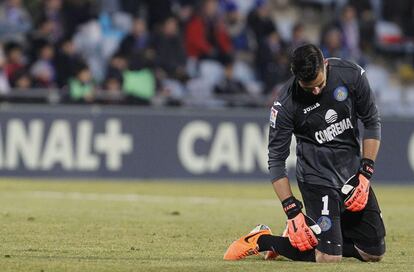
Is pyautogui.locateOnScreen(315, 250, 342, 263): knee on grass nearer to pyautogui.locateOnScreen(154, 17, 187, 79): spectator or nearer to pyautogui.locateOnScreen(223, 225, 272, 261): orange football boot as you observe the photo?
pyautogui.locateOnScreen(223, 225, 272, 261): orange football boot

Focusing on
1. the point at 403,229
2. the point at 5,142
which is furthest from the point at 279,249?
the point at 5,142

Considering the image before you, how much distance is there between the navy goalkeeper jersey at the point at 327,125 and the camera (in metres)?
9.52

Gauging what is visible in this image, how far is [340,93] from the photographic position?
379 inches

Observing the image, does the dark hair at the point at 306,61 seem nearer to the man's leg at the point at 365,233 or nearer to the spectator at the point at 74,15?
the man's leg at the point at 365,233

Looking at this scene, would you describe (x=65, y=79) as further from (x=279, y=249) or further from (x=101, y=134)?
(x=279, y=249)

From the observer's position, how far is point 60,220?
12820 millimetres

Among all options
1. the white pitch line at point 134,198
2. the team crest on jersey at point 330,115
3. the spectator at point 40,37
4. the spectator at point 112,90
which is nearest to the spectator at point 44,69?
the spectator at point 40,37

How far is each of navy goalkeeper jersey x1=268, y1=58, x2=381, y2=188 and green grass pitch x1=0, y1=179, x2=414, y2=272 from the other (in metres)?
0.83

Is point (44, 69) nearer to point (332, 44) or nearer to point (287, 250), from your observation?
point (332, 44)

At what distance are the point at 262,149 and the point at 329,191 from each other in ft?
37.1

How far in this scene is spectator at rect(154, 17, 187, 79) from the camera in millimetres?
22359

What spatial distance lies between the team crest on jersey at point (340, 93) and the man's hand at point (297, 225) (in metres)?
0.98

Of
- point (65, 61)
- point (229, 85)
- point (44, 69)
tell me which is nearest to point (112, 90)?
point (65, 61)

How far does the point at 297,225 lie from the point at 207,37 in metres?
14.4
